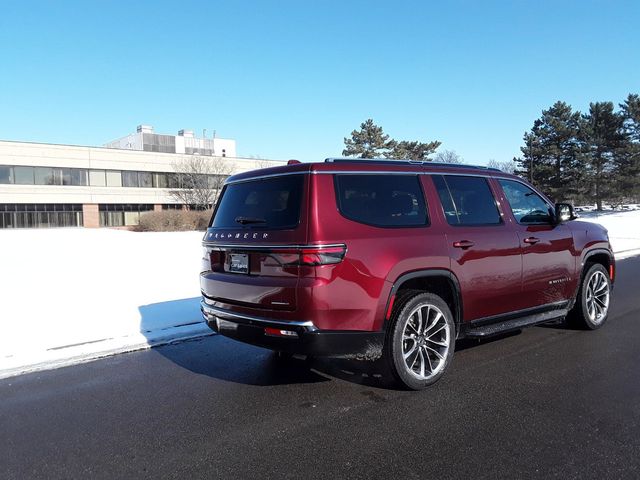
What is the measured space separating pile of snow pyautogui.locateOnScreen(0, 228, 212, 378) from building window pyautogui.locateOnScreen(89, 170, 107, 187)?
4201 cm

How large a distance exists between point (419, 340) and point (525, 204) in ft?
7.20

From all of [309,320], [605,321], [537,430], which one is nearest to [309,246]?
[309,320]

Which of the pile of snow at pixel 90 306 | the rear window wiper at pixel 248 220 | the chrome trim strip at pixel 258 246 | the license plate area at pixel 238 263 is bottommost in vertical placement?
the pile of snow at pixel 90 306

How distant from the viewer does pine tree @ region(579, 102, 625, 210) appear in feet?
151

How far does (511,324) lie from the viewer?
197 inches

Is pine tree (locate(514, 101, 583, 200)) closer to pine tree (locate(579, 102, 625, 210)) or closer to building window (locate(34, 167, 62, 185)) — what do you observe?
pine tree (locate(579, 102, 625, 210))

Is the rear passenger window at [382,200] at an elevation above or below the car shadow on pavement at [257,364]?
above

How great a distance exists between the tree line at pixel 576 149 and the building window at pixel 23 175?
3204 centimetres

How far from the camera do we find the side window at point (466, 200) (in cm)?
472

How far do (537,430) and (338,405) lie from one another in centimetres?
149

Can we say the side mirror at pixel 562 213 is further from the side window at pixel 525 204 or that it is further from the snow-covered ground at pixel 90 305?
the snow-covered ground at pixel 90 305

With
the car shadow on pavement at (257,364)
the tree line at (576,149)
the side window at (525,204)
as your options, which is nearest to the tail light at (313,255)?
the car shadow on pavement at (257,364)

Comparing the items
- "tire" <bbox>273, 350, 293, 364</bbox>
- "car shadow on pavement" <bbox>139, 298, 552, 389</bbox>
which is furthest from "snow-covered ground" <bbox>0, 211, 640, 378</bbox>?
"tire" <bbox>273, 350, 293, 364</bbox>

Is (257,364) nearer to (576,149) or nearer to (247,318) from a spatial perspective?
(247,318)
